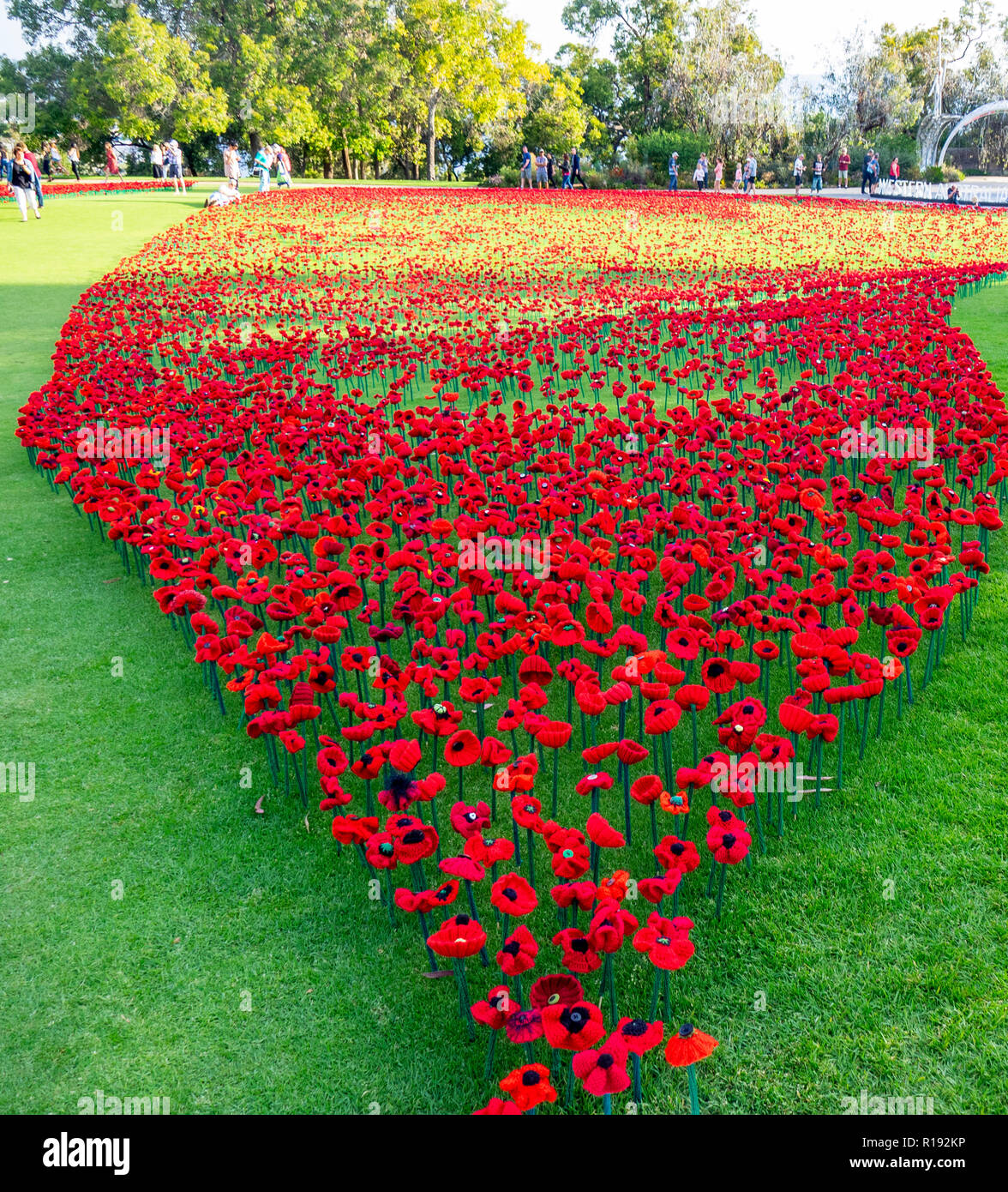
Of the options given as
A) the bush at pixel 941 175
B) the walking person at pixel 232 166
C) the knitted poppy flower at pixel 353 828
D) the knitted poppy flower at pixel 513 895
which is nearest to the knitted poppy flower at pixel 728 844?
the knitted poppy flower at pixel 513 895

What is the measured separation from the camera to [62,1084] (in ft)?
8.81

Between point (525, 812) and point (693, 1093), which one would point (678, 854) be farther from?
point (693, 1093)

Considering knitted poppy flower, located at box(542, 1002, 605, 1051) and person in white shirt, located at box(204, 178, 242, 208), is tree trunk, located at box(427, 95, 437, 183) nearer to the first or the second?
person in white shirt, located at box(204, 178, 242, 208)

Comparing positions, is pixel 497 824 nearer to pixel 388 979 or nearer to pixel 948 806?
pixel 388 979

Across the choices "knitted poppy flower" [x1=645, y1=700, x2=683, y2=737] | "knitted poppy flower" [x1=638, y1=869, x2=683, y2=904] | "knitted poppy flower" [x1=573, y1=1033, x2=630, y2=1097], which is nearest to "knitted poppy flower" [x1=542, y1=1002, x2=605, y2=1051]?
"knitted poppy flower" [x1=573, y1=1033, x2=630, y2=1097]

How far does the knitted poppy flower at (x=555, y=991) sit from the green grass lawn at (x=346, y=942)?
0.53 meters

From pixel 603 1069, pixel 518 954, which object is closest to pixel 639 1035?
pixel 603 1069

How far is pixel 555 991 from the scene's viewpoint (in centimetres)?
232

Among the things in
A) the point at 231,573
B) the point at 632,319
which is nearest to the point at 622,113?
the point at 632,319

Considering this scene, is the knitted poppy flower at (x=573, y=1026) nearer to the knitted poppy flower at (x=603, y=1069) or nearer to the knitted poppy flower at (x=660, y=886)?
the knitted poppy flower at (x=603, y=1069)

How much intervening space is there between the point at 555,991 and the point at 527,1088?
31 centimetres

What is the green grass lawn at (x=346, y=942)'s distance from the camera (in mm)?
2656

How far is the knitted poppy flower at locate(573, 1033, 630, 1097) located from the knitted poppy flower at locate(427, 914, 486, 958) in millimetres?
430
